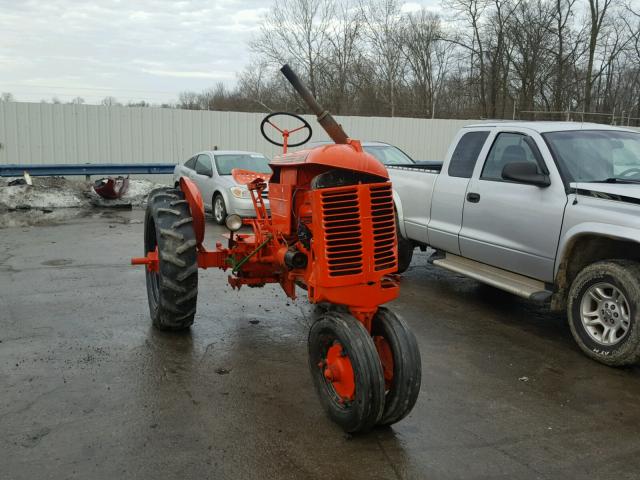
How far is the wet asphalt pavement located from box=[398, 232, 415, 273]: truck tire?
1.09 meters

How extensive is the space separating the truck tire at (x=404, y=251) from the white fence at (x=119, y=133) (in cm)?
1314

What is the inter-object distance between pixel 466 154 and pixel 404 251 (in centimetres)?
164

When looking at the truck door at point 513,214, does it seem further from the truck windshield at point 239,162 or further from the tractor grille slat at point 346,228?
the truck windshield at point 239,162

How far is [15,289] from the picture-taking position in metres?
6.66

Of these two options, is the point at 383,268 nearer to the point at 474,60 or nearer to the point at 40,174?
the point at 40,174

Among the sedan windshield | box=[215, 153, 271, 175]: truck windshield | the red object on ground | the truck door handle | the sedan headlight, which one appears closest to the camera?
the truck door handle

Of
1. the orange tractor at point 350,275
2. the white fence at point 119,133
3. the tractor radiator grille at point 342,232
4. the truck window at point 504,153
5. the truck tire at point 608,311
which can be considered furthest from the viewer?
the white fence at point 119,133

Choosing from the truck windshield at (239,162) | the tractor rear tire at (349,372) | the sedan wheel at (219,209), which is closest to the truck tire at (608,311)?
the tractor rear tire at (349,372)

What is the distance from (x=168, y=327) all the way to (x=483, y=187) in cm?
352

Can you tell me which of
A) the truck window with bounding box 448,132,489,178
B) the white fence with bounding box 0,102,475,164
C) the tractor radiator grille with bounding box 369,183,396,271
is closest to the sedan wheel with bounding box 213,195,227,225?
the truck window with bounding box 448,132,489,178

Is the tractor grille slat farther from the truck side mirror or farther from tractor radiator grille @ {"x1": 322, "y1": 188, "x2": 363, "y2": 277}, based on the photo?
the truck side mirror

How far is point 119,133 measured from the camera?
1836 centimetres

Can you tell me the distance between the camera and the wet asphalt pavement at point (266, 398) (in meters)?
3.29

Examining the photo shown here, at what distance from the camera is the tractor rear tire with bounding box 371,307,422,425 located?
3410 mm
